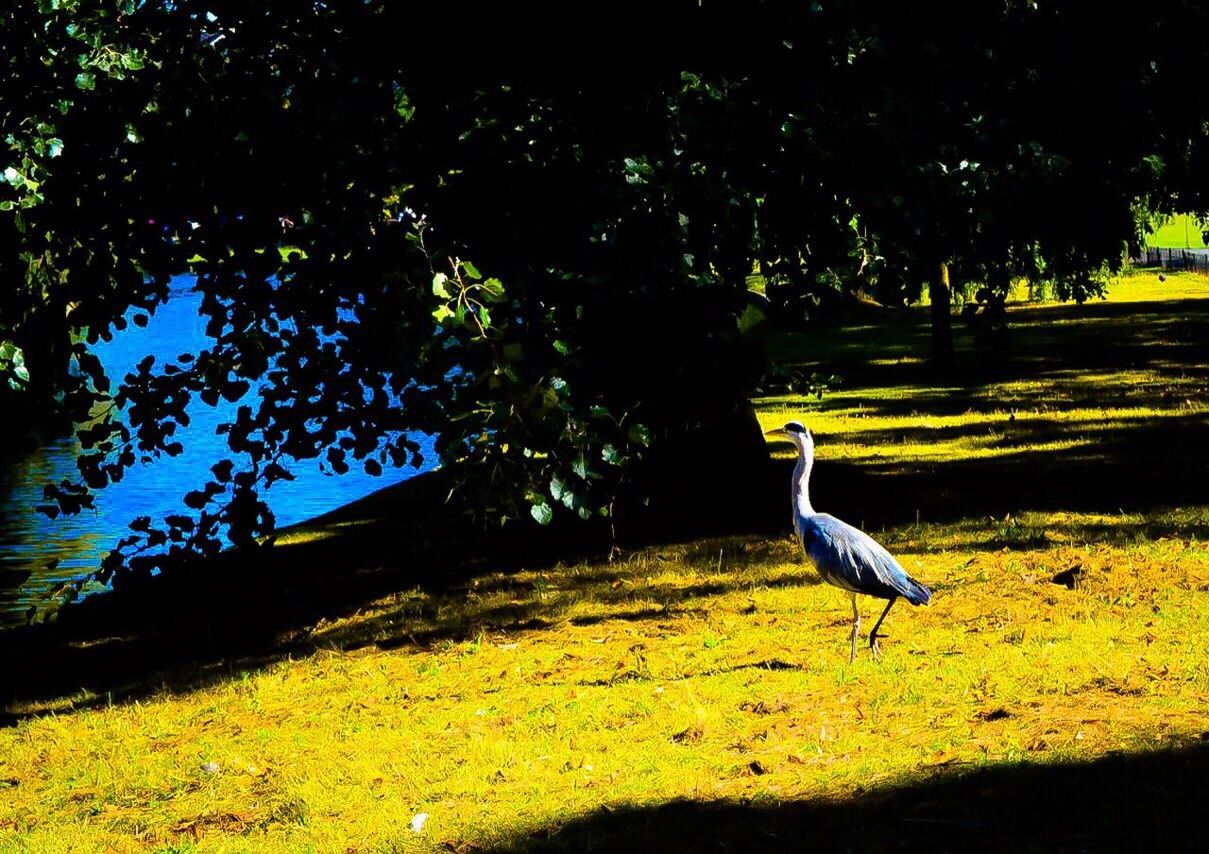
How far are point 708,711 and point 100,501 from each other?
1335cm

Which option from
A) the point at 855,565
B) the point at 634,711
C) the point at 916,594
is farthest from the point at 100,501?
the point at 916,594

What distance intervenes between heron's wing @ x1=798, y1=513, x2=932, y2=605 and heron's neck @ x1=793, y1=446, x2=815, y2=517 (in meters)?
0.41

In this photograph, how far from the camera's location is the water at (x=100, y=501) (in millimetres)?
14758

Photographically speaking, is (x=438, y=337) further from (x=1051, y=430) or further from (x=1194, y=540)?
(x=1051, y=430)

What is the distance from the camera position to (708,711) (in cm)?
754

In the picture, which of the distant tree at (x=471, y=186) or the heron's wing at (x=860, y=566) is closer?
the heron's wing at (x=860, y=566)

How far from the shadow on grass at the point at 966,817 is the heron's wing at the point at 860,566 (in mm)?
1572

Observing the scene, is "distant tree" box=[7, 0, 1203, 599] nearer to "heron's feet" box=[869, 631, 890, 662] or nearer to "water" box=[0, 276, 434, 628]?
"heron's feet" box=[869, 631, 890, 662]

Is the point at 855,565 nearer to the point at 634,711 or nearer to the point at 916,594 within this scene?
the point at 916,594

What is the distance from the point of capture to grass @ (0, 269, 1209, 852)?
6141mm

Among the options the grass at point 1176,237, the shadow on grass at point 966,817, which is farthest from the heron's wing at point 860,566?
the grass at point 1176,237

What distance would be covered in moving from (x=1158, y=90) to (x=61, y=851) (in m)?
9.47

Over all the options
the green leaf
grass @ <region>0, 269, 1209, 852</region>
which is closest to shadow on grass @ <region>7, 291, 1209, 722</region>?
grass @ <region>0, 269, 1209, 852</region>

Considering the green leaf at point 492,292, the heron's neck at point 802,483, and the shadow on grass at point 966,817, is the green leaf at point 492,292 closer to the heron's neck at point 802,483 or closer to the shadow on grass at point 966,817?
the heron's neck at point 802,483
